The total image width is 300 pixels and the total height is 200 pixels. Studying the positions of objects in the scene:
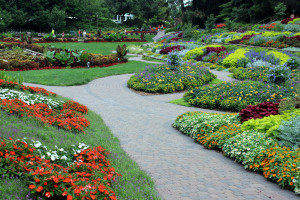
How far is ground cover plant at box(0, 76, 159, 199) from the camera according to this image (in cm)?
322

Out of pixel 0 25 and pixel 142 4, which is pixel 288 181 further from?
pixel 142 4

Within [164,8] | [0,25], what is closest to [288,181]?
[0,25]

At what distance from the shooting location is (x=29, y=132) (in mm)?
4879

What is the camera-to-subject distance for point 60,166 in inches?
147

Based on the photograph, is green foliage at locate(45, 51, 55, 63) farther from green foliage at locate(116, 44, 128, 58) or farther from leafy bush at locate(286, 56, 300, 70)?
leafy bush at locate(286, 56, 300, 70)

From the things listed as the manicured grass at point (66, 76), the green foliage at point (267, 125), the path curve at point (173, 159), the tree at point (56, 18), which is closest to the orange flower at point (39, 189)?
the path curve at point (173, 159)

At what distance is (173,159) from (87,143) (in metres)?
1.52

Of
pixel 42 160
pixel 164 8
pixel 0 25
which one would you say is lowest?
pixel 42 160

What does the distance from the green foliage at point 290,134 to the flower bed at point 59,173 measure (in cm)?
304

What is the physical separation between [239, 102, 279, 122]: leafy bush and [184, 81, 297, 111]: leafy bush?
178 centimetres

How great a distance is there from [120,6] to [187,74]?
5573 centimetres

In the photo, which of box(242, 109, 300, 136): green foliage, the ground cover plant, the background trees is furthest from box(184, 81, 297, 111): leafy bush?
the background trees

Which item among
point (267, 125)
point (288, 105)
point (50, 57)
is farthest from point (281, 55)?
point (50, 57)

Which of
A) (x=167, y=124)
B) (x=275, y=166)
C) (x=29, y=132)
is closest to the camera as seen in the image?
(x=275, y=166)
